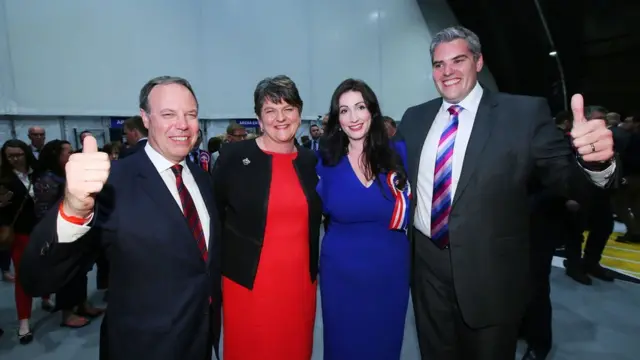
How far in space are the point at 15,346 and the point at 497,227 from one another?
12.3 ft

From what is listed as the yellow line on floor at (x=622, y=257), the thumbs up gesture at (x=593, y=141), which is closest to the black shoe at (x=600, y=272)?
the yellow line on floor at (x=622, y=257)

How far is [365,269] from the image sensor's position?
1.90 metres

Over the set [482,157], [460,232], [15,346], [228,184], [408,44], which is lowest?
[15,346]

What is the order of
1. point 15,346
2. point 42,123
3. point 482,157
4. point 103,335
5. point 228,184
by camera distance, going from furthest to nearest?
1. point 42,123
2. point 15,346
3. point 228,184
4. point 482,157
5. point 103,335

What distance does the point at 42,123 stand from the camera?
6.82m

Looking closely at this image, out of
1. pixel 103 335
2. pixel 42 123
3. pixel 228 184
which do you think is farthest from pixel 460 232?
pixel 42 123

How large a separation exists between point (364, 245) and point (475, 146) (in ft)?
2.31

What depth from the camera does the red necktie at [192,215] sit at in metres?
1.38

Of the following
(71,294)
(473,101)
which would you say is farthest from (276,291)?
(71,294)

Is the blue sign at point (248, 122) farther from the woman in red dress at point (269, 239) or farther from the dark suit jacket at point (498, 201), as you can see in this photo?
the dark suit jacket at point (498, 201)

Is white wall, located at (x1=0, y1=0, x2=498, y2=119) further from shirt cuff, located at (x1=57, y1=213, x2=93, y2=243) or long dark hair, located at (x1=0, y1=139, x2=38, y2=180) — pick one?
shirt cuff, located at (x1=57, y1=213, x2=93, y2=243)

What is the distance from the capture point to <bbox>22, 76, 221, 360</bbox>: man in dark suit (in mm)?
1084

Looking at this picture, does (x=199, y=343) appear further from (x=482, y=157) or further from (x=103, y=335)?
(x=482, y=157)

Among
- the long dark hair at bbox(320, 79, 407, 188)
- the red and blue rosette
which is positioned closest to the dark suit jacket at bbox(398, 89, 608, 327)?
the red and blue rosette
